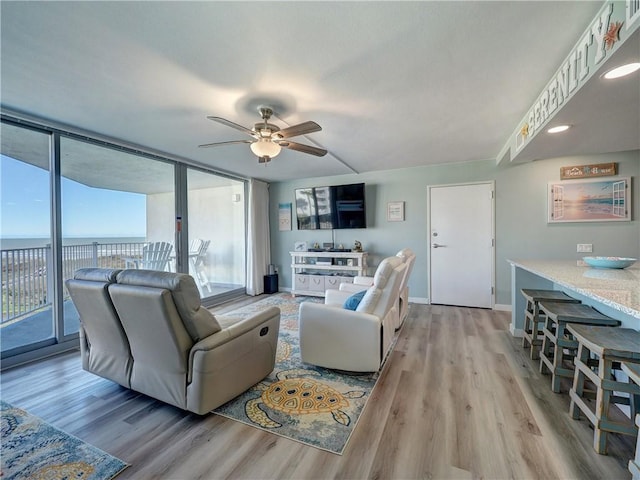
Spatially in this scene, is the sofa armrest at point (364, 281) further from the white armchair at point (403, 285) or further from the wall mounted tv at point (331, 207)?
the wall mounted tv at point (331, 207)

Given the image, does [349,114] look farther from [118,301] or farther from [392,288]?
[118,301]

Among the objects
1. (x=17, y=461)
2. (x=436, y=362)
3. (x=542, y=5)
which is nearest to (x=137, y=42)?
(x=542, y=5)

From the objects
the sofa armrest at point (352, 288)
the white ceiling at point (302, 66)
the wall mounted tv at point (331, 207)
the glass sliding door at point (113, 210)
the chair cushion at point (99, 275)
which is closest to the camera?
the white ceiling at point (302, 66)

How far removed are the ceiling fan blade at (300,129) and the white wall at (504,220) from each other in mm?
2826

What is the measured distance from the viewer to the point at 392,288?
2.32 meters

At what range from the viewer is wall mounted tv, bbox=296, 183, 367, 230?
491 cm

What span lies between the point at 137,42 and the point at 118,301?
158 centimetres

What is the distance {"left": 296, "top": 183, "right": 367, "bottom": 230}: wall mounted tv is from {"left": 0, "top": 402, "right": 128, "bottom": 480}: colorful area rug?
4.17 meters

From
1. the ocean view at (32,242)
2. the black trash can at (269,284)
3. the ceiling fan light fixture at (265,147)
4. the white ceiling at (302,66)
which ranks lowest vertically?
the black trash can at (269,284)

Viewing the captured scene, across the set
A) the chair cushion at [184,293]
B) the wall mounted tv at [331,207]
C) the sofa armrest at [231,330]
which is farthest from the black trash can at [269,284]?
the chair cushion at [184,293]

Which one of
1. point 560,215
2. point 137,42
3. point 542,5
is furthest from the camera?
point 560,215

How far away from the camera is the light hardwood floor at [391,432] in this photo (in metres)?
1.36

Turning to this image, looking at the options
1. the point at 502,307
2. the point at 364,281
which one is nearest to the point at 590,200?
the point at 502,307

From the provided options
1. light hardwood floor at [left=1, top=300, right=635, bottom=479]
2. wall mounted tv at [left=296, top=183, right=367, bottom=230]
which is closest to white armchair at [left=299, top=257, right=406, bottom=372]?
light hardwood floor at [left=1, top=300, right=635, bottom=479]
